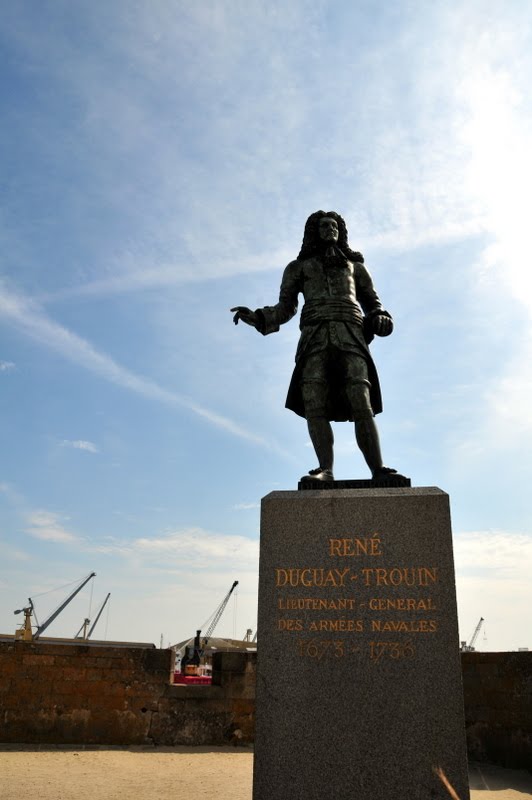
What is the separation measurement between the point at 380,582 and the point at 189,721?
21.4 ft

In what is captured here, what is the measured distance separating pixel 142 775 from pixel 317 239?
673 cm

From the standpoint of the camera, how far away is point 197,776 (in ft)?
25.6

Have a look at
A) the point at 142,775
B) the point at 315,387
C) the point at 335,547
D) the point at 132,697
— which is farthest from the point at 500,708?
the point at 315,387

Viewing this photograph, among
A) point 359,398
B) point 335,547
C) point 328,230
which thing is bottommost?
point 335,547

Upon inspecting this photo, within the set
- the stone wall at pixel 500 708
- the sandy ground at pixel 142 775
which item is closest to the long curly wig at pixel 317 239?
the sandy ground at pixel 142 775

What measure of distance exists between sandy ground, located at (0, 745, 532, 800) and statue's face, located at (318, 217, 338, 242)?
19.1 feet

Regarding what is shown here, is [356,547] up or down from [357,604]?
up

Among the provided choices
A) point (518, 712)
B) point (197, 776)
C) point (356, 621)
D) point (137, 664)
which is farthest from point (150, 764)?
point (356, 621)

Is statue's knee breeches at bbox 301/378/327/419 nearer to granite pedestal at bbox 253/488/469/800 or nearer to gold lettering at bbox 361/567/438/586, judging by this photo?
granite pedestal at bbox 253/488/469/800

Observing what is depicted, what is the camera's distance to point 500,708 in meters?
8.96

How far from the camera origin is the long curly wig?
6329 mm

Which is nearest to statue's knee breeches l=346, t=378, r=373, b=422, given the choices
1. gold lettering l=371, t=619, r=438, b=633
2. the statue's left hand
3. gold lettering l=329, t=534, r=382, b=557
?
the statue's left hand

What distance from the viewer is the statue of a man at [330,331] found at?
5.50 m

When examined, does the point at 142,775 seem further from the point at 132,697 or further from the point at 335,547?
the point at 335,547
